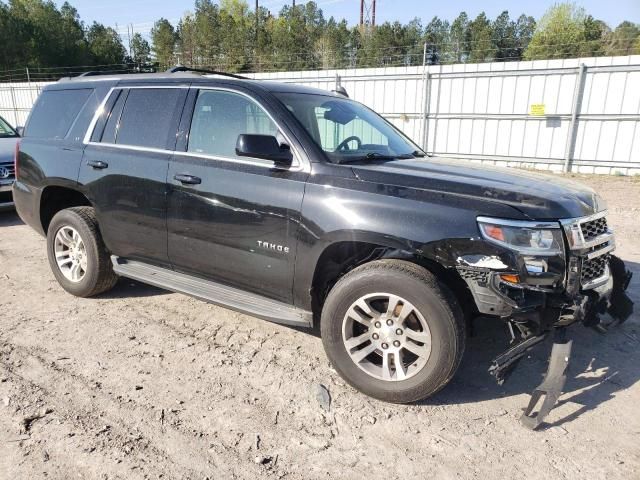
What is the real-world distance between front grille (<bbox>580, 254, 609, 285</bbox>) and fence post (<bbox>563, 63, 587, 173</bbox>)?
10.8 m

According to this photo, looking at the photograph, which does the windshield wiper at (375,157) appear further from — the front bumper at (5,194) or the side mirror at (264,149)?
the front bumper at (5,194)

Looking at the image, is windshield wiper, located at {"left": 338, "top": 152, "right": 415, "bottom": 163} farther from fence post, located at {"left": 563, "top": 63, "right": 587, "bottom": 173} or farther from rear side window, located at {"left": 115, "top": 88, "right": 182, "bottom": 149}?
fence post, located at {"left": 563, "top": 63, "right": 587, "bottom": 173}

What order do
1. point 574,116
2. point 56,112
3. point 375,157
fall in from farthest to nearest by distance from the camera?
point 574,116, point 56,112, point 375,157

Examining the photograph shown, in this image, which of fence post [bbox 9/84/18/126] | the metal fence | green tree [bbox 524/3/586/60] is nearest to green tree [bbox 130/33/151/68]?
fence post [bbox 9/84/18/126]

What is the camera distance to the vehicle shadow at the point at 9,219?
7461mm

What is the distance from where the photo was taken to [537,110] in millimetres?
12648

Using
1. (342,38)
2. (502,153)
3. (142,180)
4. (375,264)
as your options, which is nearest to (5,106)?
(502,153)

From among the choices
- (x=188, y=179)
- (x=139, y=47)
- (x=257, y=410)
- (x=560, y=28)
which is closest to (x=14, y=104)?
(x=188, y=179)

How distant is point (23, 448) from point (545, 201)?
309cm

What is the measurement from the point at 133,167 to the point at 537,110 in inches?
462

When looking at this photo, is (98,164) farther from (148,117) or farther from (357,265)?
(357,265)

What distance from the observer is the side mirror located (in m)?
3.03

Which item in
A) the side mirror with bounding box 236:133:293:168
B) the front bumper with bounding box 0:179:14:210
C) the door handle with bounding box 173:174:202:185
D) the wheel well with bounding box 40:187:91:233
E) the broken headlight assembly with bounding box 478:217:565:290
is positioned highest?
the side mirror with bounding box 236:133:293:168

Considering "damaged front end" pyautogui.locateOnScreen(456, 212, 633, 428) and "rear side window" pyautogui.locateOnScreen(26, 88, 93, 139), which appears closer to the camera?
"damaged front end" pyautogui.locateOnScreen(456, 212, 633, 428)
